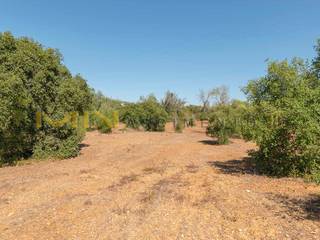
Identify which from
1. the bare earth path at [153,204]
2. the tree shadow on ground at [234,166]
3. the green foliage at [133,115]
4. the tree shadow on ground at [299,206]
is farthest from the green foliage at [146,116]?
the tree shadow on ground at [299,206]

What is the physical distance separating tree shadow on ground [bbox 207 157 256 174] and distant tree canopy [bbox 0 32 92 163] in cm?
941

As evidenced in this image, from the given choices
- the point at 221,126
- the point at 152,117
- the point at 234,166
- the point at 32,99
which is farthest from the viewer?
the point at 152,117

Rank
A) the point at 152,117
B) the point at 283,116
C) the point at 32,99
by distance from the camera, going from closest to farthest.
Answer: the point at 283,116, the point at 32,99, the point at 152,117

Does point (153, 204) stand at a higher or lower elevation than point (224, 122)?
lower

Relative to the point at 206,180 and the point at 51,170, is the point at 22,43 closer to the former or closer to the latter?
the point at 51,170

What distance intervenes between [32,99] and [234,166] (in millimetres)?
11860

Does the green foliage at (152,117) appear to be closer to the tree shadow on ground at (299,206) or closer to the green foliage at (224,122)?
the green foliage at (224,122)

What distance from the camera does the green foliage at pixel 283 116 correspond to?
1203 centimetres

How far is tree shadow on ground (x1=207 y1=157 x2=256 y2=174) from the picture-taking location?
1549cm

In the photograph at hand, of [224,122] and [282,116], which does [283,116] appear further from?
[224,122]

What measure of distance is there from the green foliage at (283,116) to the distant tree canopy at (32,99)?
11446 millimetres

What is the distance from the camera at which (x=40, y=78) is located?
18000mm

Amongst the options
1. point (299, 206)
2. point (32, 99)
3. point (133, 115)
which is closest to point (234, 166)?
point (299, 206)

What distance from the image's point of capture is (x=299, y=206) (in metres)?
9.16
